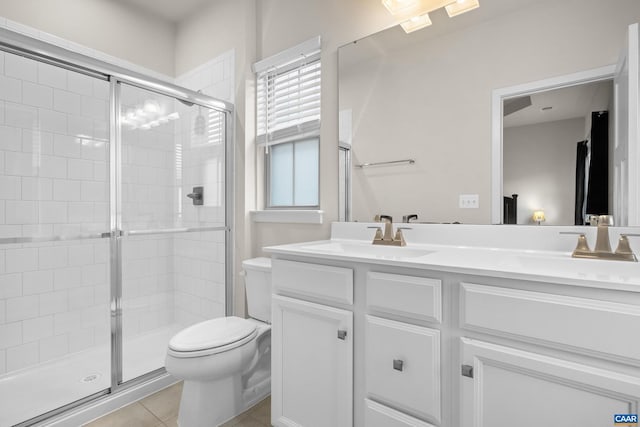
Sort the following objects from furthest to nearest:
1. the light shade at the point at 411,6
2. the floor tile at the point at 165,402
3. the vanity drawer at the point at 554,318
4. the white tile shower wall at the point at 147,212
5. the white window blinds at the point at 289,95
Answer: the white window blinds at the point at 289,95
the white tile shower wall at the point at 147,212
the floor tile at the point at 165,402
the light shade at the point at 411,6
the vanity drawer at the point at 554,318

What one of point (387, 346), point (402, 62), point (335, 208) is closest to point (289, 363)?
point (387, 346)

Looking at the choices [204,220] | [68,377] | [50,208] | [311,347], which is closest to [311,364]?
[311,347]

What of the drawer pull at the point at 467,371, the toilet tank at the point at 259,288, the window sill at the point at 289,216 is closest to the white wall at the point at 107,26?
the window sill at the point at 289,216

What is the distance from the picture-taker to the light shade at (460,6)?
150 cm

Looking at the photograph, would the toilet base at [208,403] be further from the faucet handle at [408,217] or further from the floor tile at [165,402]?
the faucet handle at [408,217]

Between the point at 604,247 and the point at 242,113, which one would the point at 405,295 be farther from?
the point at 242,113

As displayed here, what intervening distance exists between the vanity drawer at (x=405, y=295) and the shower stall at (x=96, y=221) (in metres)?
1.47

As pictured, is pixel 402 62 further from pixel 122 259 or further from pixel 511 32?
pixel 122 259

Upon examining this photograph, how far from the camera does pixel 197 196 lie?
2.31 m

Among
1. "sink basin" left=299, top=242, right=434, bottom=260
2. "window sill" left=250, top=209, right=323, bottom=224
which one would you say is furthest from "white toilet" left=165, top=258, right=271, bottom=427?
"sink basin" left=299, top=242, right=434, bottom=260

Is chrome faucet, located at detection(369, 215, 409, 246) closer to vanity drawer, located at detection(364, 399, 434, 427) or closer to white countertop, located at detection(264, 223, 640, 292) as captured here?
white countertop, located at detection(264, 223, 640, 292)

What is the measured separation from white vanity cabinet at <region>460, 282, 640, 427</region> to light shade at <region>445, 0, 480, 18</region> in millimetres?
1298

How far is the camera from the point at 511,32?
4.62ft

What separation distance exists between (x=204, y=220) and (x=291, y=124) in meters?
0.90
